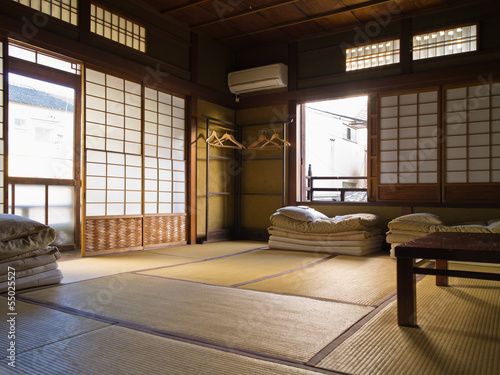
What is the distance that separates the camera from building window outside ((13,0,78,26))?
3970 mm

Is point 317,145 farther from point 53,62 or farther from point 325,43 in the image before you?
point 53,62

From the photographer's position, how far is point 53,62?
4555mm

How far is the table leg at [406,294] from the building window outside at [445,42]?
4.25 meters

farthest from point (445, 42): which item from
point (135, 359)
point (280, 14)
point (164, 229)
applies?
point (135, 359)

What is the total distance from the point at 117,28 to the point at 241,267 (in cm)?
345

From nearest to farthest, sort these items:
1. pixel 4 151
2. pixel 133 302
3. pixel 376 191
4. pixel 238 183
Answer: pixel 133 302
pixel 4 151
pixel 376 191
pixel 238 183

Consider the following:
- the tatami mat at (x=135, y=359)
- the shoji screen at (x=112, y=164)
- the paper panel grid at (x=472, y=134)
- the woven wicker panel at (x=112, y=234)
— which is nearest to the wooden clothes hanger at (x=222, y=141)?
the shoji screen at (x=112, y=164)

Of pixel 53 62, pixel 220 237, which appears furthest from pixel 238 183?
pixel 53 62

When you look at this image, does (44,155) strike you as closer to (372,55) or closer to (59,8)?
(59,8)

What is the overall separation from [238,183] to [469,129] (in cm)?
363

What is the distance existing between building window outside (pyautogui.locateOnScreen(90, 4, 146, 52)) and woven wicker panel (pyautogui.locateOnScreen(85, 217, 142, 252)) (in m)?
2.32

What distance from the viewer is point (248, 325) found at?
6.73 feet

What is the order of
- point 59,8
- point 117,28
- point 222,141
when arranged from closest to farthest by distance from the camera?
point 59,8, point 117,28, point 222,141

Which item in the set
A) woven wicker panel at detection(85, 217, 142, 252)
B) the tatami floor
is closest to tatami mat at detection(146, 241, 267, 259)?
woven wicker panel at detection(85, 217, 142, 252)
